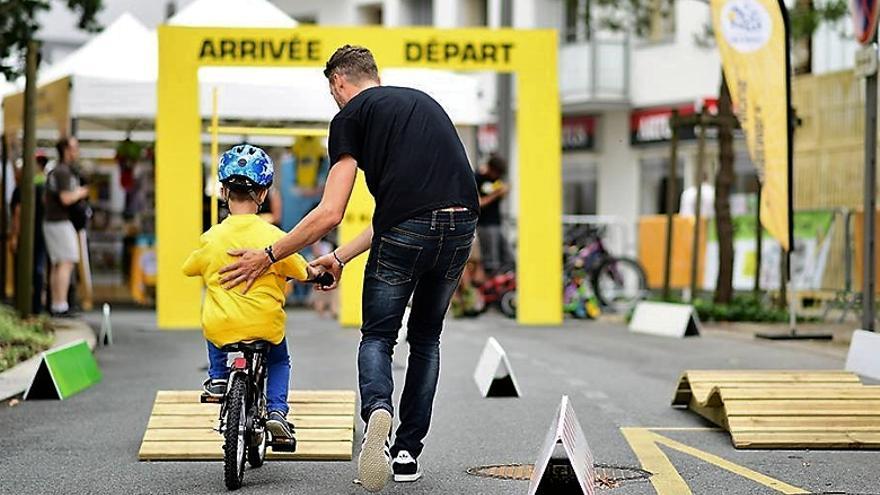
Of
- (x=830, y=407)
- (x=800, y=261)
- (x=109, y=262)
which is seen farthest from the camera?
(x=109, y=262)

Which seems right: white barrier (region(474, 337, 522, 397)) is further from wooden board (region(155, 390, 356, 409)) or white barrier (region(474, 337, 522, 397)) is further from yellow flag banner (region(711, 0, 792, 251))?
yellow flag banner (region(711, 0, 792, 251))

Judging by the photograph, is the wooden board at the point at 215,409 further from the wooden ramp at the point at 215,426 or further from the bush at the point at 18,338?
the bush at the point at 18,338

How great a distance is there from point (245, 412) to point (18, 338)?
6862 mm

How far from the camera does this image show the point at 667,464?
7441 mm

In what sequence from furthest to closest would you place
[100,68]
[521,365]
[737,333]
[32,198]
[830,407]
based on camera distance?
[100,68] → [737,333] → [32,198] → [521,365] → [830,407]

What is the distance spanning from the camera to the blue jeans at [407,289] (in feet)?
21.4

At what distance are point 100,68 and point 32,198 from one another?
14.8ft

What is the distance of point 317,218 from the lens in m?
6.48

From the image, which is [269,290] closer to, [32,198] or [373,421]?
[373,421]

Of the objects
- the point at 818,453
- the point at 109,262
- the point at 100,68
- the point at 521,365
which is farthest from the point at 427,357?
the point at 109,262

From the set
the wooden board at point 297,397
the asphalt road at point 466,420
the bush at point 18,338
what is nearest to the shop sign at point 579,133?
the asphalt road at point 466,420

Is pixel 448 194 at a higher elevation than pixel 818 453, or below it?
higher

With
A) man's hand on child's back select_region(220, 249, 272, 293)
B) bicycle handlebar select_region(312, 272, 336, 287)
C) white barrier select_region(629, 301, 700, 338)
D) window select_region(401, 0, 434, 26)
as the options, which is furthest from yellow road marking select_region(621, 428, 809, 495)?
window select_region(401, 0, 434, 26)

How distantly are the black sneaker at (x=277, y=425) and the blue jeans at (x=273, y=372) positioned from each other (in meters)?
0.02
